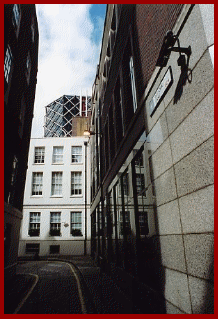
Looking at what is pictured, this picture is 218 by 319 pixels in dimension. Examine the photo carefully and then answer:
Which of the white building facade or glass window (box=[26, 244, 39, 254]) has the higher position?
the white building facade

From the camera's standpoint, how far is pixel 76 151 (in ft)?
111

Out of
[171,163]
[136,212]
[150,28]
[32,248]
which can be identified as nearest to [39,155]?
[32,248]

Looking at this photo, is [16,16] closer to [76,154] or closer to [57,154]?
[76,154]

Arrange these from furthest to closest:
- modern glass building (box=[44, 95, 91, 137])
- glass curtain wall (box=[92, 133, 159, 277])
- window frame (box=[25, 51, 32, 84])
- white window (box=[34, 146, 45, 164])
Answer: modern glass building (box=[44, 95, 91, 137]) → white window (box=[34, 146, 45, 164]) → window frame (box=[25, 51, 32, 84]) → glass curtain wall (box=[92, 133, 159, 277])

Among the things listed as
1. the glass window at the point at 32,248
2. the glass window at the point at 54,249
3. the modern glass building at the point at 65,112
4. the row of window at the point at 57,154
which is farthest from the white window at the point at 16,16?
the modern glass building at the point at 65,112

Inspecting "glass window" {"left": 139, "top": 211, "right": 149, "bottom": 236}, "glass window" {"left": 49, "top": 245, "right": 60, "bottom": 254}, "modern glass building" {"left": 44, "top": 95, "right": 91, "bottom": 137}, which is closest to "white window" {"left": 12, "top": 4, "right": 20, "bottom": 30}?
"glass window" {"left": 139, "top": 211, "right": 149, "bottom": 236}

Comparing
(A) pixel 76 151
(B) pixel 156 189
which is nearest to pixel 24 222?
(A) pixel 76 151

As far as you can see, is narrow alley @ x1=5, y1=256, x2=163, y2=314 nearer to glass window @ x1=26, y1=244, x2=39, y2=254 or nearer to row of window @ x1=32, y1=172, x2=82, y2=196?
glass window @ x1=26, y1=244, x2=39, y2=254

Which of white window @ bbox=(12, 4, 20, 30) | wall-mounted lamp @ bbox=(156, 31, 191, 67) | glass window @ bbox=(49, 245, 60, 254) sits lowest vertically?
glass window @ bbox=(49, 245, 60, 254)

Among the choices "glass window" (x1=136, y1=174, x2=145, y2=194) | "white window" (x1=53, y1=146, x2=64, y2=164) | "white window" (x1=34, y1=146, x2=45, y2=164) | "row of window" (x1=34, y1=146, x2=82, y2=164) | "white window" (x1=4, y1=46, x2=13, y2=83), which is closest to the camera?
"glass window" (x1=136, y1=174, x2=145, y2=194)

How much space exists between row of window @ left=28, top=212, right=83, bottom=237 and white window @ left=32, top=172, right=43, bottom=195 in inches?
124

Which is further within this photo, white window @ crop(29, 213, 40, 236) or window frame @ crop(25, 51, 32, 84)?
white window @ crop(29, 213, 40, 236)

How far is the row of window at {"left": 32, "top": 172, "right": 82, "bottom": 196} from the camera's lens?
105 feet

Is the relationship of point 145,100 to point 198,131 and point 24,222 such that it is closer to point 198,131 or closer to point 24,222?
point 198,131
